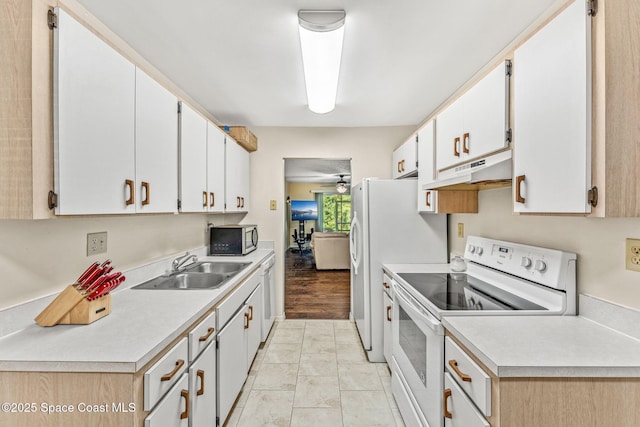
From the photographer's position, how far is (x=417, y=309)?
163cm

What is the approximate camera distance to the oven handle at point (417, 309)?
1373mm

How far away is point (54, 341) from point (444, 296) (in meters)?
1.75

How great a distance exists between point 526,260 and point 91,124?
7.01ft

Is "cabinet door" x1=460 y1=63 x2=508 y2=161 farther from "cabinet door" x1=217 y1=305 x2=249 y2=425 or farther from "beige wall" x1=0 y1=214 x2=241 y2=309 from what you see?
"beige wall" x1=0 y1=214 x2=241 y2=309

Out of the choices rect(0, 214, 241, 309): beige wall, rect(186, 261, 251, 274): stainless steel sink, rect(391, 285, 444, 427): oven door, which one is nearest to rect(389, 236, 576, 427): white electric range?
rect(391, 285, 444, 427): oven door

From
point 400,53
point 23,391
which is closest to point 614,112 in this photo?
point 400,53

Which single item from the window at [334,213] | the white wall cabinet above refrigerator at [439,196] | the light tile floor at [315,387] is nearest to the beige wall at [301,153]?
the light tile floor at [315,387]

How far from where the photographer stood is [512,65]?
1.40 m

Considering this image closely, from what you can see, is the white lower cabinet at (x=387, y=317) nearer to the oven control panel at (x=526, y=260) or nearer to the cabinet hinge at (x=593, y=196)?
the oven control panel at (x=526, y=260)

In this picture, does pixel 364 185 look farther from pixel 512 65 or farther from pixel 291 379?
pixel 291 379

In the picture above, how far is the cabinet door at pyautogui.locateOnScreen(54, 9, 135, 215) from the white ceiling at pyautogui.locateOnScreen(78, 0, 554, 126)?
522 millimetres

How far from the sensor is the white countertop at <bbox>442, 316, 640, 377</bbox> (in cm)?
94

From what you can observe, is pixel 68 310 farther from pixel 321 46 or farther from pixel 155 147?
pixel 321 46

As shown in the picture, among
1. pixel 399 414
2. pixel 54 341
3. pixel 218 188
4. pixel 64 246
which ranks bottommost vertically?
pixel 399 414
